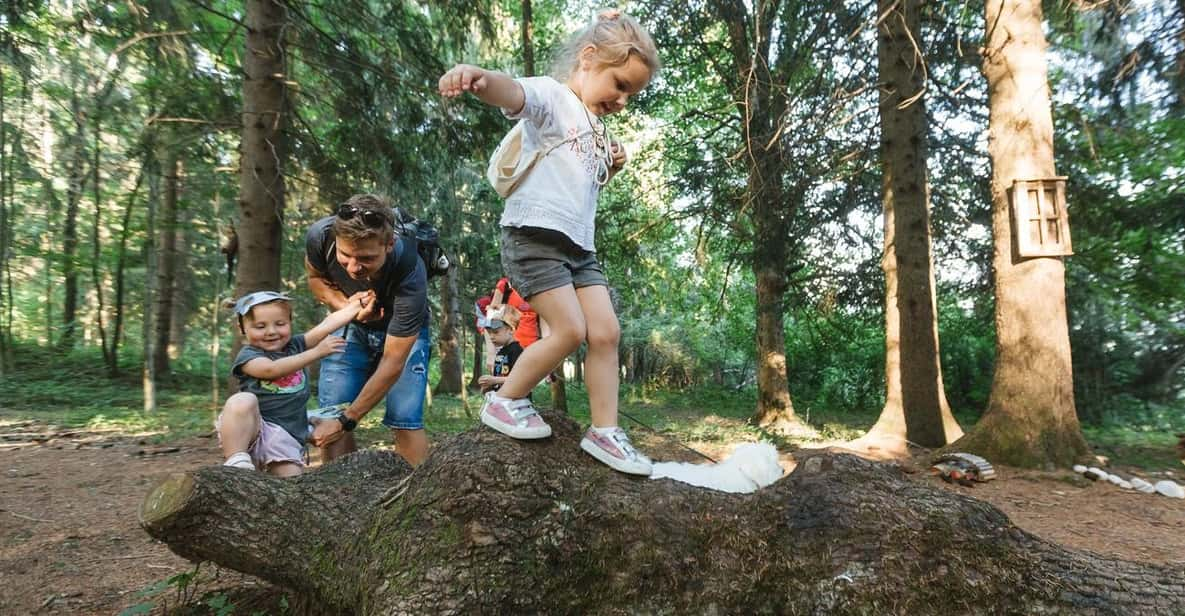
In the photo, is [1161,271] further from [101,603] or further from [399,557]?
[101,603]

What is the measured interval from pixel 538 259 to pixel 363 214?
901mm

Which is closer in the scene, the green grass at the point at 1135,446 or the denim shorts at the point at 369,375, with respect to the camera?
the denim shorts at the point at 369,375

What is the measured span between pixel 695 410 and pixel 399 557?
1288cm

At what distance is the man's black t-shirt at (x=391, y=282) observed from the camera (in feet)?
9.73

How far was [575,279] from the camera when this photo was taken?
7.71ft

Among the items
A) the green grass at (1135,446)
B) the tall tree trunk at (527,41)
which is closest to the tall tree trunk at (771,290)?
the tall tree trunk at (527,41)

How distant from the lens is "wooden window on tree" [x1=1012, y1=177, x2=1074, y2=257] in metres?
5.34

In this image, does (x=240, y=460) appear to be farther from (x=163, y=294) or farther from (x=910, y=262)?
(x=163, y=294)

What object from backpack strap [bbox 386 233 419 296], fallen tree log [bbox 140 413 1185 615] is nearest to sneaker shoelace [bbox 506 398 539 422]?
fallen tree log [bbox 140 413 1185 615]

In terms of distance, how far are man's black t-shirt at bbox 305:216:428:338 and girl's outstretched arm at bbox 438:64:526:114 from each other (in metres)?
1.15

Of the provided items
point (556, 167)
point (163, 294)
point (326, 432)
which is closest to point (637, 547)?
point (556, 167)

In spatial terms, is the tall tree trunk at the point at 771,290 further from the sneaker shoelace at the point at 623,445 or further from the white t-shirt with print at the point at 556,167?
the sneaker shoelace at the point at 623,445

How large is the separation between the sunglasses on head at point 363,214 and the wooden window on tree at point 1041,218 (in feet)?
17.9

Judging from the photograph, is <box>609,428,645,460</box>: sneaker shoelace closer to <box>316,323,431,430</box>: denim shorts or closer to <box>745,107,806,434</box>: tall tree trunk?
<box>316,323,431,430</box>: denim shorts
